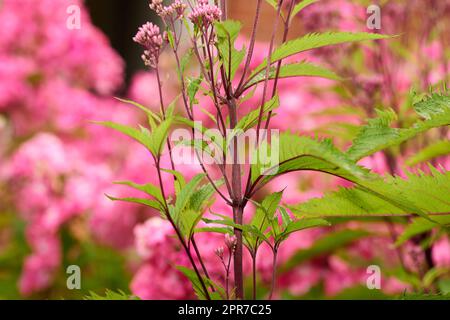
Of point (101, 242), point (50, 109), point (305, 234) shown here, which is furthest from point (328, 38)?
point (50, 109)

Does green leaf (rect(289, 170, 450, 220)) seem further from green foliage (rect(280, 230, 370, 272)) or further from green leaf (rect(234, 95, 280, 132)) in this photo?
green foliage (rect(280, 230, 370, 272))

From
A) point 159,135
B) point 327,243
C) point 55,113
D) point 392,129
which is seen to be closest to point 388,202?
point 392,129

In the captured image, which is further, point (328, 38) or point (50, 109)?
point (50, 109)

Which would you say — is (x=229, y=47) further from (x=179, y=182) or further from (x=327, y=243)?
(x=327, y=243)

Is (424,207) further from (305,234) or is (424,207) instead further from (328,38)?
(305,234)

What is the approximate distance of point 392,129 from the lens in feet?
1.53

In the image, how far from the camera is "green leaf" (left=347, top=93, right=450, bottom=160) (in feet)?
1.49

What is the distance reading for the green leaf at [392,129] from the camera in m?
0.45

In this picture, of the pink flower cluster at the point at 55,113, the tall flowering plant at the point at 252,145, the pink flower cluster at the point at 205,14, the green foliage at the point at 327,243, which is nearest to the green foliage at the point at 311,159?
the tall flowering plant at the point at 252,145

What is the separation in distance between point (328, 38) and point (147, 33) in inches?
5.2

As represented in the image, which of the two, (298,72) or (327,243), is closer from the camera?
(298,72)

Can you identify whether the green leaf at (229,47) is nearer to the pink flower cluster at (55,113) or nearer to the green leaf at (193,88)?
the green leaf at (193,88)

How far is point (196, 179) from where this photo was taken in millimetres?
473
